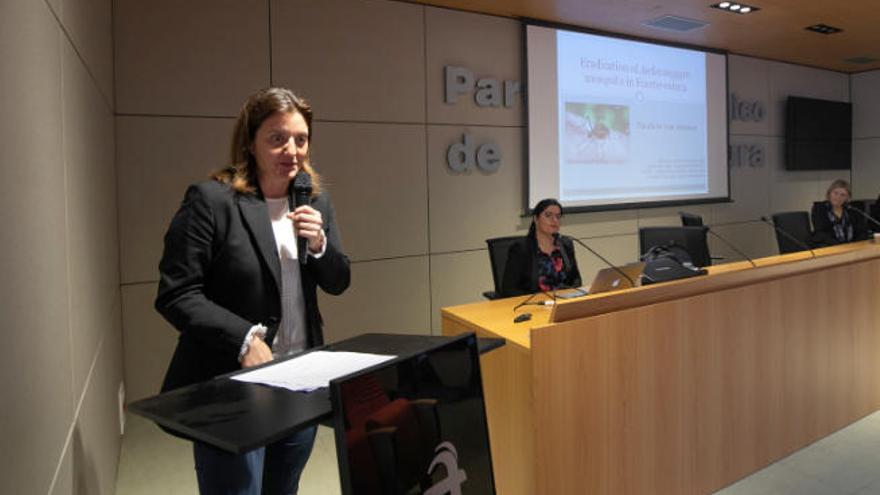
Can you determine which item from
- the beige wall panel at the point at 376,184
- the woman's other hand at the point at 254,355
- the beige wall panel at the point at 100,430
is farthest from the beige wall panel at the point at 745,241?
the woman's other hand at the point at 254,355

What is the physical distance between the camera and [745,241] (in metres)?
7.38

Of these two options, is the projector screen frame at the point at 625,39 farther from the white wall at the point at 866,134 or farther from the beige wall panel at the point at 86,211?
the beige wall panel at the point at 86,211

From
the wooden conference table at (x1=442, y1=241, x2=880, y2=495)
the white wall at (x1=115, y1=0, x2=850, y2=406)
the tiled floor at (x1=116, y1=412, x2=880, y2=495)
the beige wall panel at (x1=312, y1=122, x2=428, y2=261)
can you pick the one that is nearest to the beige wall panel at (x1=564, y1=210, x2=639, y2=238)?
the white wall at (x1=115, y1=0, x2=850, y2=406)

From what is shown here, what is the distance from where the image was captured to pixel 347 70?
4633 millimetres

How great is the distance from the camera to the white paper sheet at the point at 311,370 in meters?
1.15

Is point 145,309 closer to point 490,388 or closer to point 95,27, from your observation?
point 95,27

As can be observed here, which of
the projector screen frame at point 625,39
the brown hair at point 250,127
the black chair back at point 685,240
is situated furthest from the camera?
the projector screen frame at point 625,39

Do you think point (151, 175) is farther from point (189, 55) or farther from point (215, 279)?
point (215, 279)

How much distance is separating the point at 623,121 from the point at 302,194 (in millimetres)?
5110

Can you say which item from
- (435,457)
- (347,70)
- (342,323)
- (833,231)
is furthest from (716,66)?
(435,457)

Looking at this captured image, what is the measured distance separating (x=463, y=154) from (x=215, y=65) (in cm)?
202

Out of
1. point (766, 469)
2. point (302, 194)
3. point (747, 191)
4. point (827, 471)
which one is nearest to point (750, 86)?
point (747, 191)

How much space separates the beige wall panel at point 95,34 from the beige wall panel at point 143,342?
1181 millimetres

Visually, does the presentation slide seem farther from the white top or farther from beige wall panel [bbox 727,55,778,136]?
the white top
